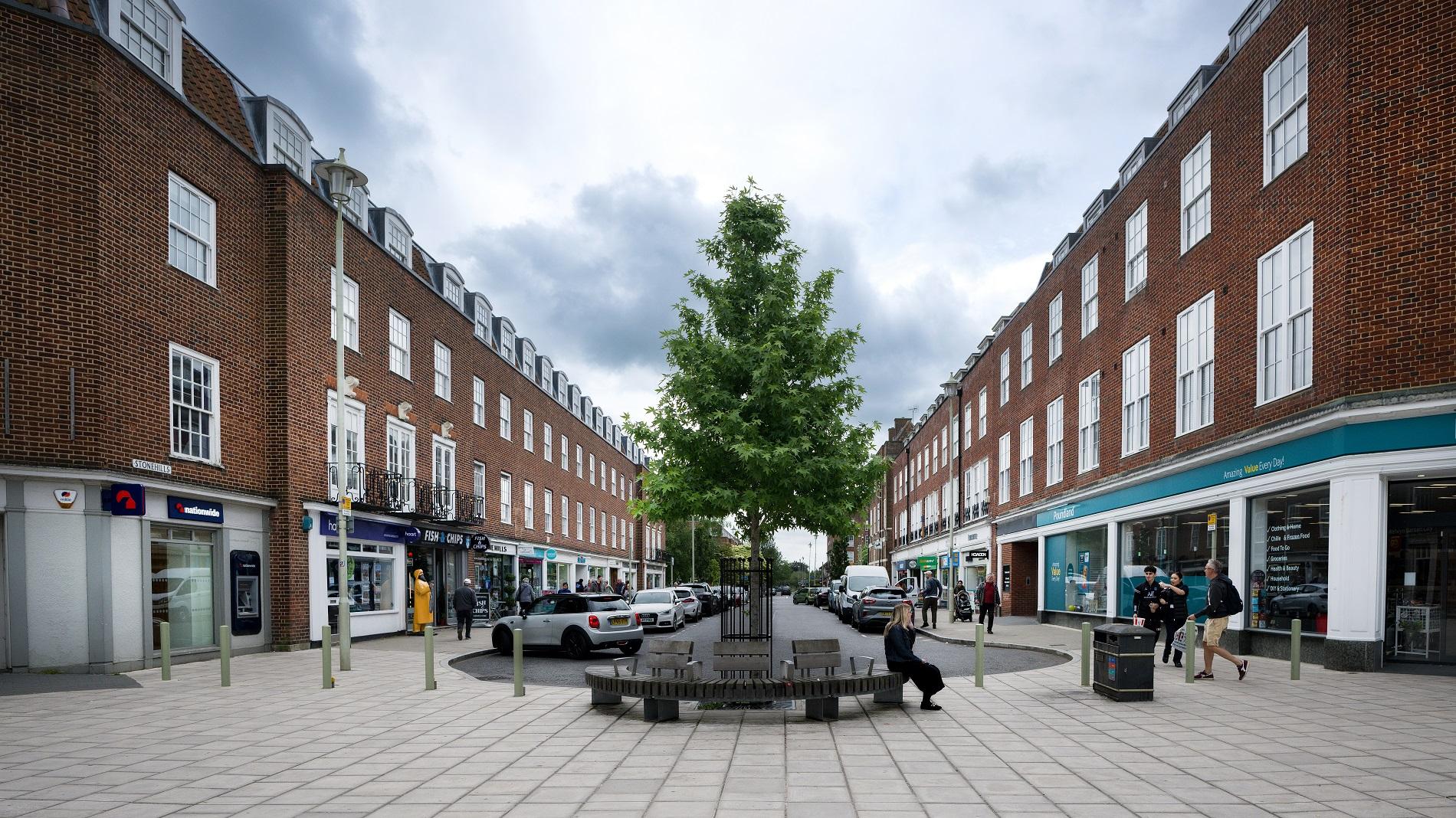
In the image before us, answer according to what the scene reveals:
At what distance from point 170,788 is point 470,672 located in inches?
351

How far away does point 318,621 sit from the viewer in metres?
20.2

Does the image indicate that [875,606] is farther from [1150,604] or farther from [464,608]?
[1150,604]

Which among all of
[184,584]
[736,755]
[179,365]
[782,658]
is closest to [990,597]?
[782,658]

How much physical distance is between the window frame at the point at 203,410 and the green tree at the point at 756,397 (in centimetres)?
823

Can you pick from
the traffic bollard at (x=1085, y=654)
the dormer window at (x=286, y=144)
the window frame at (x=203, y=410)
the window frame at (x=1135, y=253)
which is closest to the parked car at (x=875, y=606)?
the window frame at (x=1135, y=253)

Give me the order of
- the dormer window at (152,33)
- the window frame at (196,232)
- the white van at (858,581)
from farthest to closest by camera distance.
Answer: the white van at (858,581) → the window frame at (196,232) → the dormer window at (152,33)

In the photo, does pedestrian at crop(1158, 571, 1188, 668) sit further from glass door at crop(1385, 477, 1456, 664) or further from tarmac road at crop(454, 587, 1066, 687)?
glass door at crop(1385, 477, 1456, 664)

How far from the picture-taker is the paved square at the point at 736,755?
6.34 metres

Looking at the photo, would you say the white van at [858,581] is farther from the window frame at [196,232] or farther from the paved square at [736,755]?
the window frame at [196,232]

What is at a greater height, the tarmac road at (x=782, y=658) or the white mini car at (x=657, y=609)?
the tarmac road at (x=782, y=658)

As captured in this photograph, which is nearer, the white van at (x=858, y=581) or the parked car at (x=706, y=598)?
the white van at (x=858, y=581)

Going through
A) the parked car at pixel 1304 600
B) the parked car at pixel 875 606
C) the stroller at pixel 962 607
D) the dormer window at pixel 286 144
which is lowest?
the stroller at pixel 962 607

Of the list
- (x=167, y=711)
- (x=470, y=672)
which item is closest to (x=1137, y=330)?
(x=470, y=672)

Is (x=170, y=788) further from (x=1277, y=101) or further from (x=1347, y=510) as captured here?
(x=1277, y=101)
